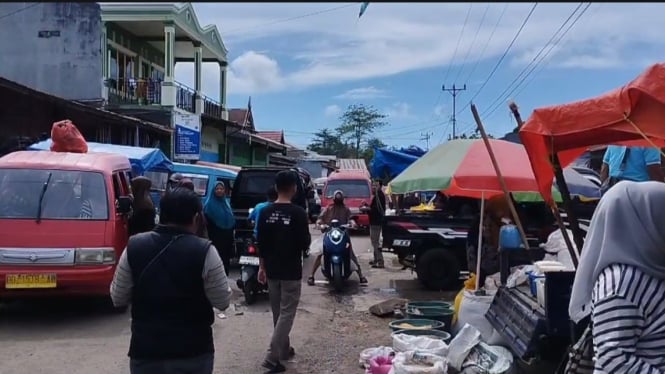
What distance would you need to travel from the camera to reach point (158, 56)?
28.6 metres

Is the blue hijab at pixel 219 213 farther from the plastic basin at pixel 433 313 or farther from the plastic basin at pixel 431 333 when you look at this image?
the plastic basin at pixel 431 333

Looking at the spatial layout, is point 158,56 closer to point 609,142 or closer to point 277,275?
point 277,275

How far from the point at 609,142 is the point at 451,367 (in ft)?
7.51

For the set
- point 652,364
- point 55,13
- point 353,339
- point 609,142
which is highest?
point 55,13

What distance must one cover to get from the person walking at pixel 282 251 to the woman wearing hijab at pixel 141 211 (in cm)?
287

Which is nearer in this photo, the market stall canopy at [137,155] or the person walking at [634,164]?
the person walking at [634,164]

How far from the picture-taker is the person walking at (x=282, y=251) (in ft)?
20.0

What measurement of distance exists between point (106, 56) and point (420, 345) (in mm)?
19359

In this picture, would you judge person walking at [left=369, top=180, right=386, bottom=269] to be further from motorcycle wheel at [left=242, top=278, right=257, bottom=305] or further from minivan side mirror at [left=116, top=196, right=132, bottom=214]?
minivan side mirror at [left=116, top=196, right=132, bottom=214]

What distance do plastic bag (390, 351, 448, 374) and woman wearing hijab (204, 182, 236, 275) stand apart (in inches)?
211

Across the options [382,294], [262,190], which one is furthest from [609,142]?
[262,190]

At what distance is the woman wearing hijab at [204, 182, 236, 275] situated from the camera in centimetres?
1025

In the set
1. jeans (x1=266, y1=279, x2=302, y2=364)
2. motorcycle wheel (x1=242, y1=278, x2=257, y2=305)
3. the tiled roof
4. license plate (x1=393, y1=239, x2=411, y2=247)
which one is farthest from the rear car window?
the tiled roof

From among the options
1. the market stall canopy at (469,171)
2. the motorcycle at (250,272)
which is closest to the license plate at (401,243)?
the market stall canopy at (469,171)
